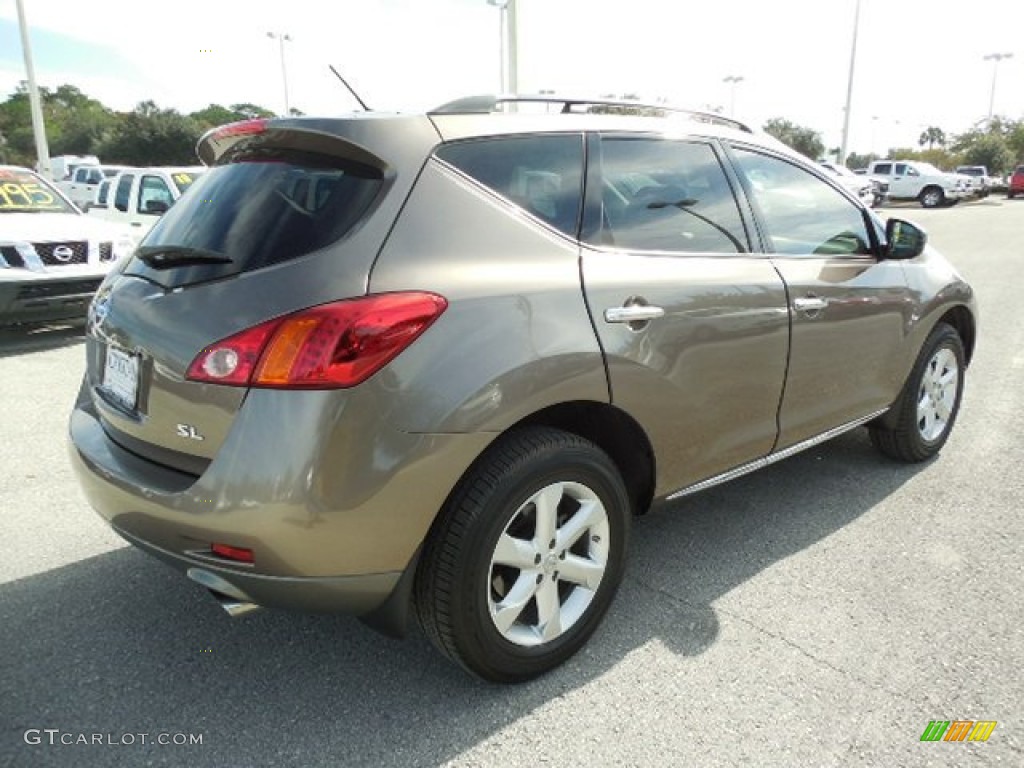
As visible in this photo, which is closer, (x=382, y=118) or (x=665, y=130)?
(x=382, y=118)

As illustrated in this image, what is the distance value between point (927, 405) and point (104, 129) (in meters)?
90.8

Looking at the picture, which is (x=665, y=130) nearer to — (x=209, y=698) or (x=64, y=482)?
(x=209, y=698)

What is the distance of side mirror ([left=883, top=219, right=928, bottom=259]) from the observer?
3775 mm

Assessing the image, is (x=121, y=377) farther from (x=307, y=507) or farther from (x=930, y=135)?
(x=930, y=135)

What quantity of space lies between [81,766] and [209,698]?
0.37 meters

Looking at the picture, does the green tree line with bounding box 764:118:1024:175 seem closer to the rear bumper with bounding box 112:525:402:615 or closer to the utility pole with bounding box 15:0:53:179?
the utility pole with bounding box 15:0:53:179

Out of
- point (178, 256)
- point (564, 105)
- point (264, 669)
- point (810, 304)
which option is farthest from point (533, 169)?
point (264, 669)

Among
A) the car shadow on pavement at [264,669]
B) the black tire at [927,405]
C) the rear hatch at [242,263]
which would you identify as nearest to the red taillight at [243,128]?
the rear hatch at [242,263]

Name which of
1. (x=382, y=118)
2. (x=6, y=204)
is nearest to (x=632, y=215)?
(x=382, y=118)

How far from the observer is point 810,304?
321 centimetres

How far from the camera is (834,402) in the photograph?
351 centimetres

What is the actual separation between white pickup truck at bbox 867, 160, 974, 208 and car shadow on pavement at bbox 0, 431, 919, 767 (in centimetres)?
3667

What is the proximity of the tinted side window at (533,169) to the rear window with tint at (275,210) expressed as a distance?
0.99 feet

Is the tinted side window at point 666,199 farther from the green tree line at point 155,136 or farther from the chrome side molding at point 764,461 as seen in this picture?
the green tree line at point 155,136
